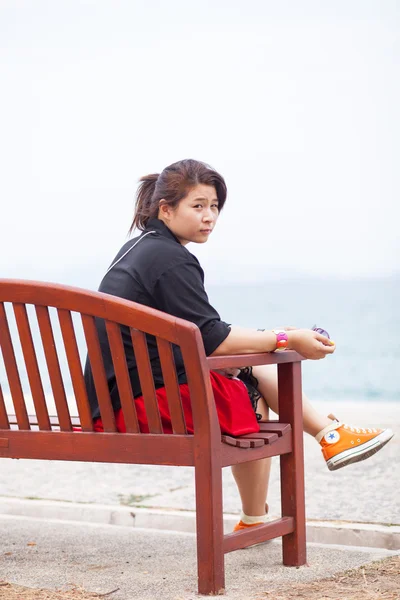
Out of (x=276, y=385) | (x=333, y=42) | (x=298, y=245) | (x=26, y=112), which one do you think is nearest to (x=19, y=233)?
(x=26, y=112)

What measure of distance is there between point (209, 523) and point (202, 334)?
1.90 feet

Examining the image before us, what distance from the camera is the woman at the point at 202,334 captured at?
295 cm

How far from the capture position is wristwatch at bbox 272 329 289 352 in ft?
9.77

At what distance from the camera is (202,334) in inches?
116

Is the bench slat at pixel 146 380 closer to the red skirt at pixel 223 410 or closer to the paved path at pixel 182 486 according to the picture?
the red skirt at pixel 223 410

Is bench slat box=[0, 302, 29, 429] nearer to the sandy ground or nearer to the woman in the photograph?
the woman

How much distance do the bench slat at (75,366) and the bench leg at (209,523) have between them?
416 mm

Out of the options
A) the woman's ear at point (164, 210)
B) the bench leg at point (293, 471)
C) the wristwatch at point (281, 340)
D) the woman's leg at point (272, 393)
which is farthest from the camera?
Answer: the woman's ear at point (164, 210)

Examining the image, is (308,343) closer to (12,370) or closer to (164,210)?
(164,210)

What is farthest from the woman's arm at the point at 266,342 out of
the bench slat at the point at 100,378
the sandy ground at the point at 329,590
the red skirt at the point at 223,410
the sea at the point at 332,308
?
the sea at the point at 332,308

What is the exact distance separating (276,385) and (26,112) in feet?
95.8

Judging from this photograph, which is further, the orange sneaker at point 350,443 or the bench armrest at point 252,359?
the orange sneaker at point 350,443

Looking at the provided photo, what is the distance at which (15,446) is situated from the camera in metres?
3.01

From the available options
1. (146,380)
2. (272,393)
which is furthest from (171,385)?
(272,393)
